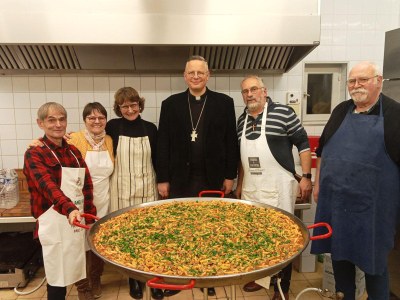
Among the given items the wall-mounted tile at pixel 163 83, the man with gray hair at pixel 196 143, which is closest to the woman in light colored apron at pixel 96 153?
the man with gray hair at pixel 196 143

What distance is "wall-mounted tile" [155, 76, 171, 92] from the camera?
123 inches

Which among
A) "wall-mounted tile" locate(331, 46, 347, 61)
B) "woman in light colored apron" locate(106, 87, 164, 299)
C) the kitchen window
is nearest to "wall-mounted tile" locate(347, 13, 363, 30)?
"wall-mounted tile" locate(331, 46, 347, 61)

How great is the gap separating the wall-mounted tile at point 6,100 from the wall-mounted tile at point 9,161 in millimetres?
492

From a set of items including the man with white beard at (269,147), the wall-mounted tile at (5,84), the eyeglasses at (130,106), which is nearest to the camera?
the man with white beard at (269,147)

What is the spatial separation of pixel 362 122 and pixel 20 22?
7.93 ft

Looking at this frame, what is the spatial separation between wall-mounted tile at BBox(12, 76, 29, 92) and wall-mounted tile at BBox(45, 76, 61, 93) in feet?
0.60

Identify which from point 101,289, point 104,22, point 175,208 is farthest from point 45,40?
point 101,289

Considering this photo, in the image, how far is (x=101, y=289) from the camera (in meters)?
2.78

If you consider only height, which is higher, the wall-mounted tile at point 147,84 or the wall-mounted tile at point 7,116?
the wall-mounted tile at point 147,84

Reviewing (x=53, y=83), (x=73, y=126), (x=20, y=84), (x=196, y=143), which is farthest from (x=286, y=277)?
(x=20, y=84)

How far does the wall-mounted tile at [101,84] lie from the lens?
3.08m

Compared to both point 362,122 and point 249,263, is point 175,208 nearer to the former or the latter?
point 249,263

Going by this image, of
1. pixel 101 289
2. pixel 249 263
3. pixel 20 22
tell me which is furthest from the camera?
pixel 101 289

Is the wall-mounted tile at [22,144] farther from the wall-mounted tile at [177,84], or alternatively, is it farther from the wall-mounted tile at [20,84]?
the wall-mounted tile at [177,84]
